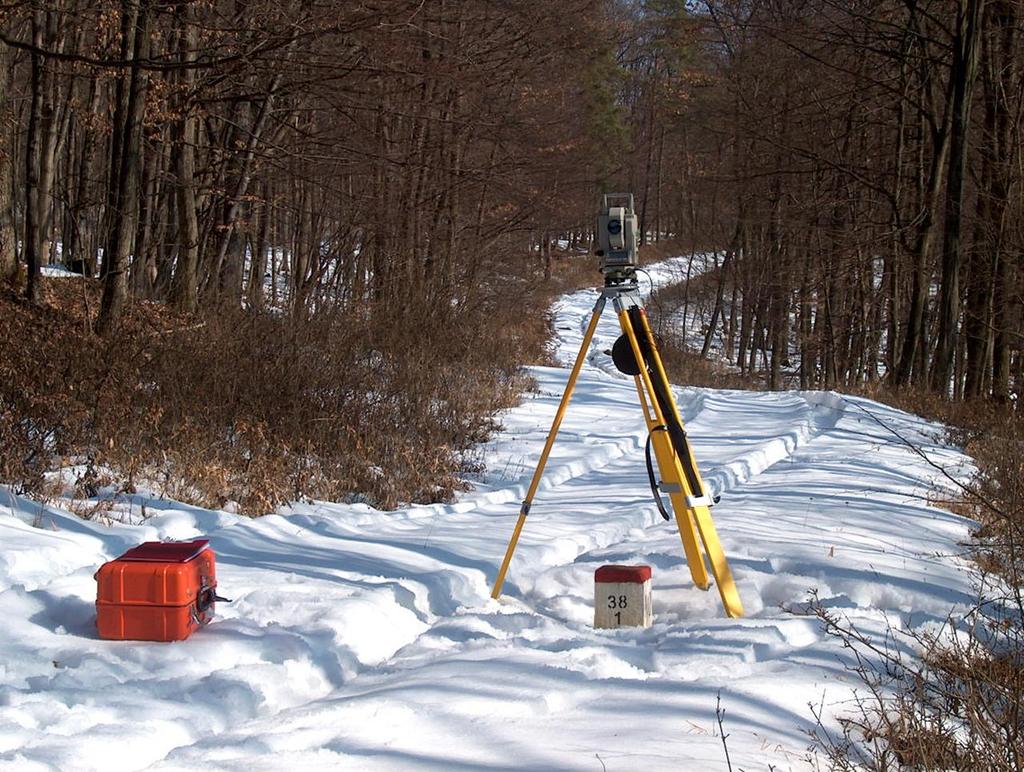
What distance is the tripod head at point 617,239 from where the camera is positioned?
4918mm

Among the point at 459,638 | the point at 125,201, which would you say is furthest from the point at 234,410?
the point at 459,638

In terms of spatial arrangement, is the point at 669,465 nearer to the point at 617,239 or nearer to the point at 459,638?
the point at 617,239

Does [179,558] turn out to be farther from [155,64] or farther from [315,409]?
[155,64]

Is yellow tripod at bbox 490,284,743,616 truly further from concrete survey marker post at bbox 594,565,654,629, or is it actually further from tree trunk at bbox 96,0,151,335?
tree trunk at bbox 96,0,151,335

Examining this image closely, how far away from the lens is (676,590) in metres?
5.74

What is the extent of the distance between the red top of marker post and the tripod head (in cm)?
136

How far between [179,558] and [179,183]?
10110 millimetres

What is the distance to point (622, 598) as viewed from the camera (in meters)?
5.07

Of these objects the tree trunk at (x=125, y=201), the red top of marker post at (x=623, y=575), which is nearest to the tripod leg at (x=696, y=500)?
the red top of marker post at (x=623, y=575)

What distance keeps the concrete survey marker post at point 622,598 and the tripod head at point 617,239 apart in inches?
54.3

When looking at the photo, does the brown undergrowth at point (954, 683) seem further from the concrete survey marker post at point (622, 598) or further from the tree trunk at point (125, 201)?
the tree trunk at point (125, 201)

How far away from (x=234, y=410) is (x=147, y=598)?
14.9 ft

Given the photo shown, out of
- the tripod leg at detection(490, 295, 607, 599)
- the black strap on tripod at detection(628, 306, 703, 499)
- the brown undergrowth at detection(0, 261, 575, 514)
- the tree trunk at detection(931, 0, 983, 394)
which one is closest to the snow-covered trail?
the tripod leg at detection(490, 295, 607, 599)

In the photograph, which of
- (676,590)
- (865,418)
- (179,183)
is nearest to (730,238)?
(865,418)
